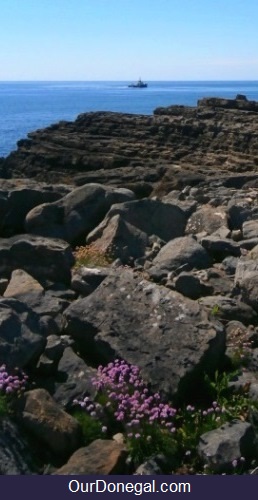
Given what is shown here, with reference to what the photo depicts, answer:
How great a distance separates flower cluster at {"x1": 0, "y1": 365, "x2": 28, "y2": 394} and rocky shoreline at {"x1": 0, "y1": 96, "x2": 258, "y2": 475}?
120 mm

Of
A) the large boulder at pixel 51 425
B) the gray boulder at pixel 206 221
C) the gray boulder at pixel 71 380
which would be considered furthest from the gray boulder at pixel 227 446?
the gray boulder at pixel 206 221

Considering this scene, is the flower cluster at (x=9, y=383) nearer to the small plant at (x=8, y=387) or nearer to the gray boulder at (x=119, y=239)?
the small plant at (x=8, y=387)

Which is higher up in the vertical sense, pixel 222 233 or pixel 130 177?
pixel 222 233

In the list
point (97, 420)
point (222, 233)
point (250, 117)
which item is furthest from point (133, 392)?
point (250, 117)

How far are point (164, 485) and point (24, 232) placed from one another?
7.05 meters

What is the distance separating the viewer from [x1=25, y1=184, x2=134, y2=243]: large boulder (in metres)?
11.9

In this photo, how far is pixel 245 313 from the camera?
28.9ft

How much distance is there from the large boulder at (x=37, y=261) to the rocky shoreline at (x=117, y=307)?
1 centimetres

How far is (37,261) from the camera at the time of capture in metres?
10.0

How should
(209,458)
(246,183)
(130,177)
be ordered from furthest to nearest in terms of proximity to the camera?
(130,177)
(246,183)
(209,458)

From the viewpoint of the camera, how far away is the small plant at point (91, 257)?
1060cm

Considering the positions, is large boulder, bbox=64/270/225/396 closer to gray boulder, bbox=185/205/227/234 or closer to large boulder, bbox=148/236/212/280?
large boulder, bbox=148/236/212/280

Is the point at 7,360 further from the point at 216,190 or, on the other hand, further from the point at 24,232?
the point at 216,190

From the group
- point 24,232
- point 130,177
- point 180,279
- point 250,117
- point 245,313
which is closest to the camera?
point 245,313
